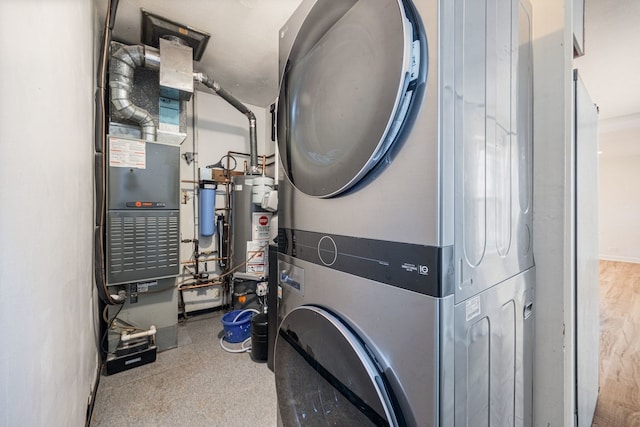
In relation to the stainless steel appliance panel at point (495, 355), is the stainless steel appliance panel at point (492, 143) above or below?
above

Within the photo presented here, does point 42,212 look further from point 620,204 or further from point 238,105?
point 620,204

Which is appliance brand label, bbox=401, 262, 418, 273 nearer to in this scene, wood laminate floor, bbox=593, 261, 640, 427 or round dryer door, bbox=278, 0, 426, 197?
round dryer door, bbox=278, 0, 426, 197

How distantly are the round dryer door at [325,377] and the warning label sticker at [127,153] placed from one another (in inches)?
70.0

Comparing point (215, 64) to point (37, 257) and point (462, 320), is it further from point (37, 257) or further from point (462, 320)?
point (462, 320)

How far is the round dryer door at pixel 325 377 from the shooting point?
591 mm

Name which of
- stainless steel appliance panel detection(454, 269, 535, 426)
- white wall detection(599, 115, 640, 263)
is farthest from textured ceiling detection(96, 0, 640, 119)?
white wall detection(599, 115, 640, 263)

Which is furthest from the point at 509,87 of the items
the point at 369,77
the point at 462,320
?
the point at 462,320

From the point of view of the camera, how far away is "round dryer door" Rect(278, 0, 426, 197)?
0.54 metres

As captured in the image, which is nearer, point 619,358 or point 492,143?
point 492,143

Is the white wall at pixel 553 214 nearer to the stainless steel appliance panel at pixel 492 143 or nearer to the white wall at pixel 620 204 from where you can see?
the stainless steel appliance panel at pixel 492 143

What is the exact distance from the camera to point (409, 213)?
1.81 ft

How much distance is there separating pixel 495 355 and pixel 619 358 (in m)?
2.52

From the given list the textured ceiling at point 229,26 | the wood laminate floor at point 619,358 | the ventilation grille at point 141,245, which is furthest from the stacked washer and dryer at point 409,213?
the ventilation grille at point 141,245

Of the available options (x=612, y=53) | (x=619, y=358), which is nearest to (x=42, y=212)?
(x=619, y=358)
